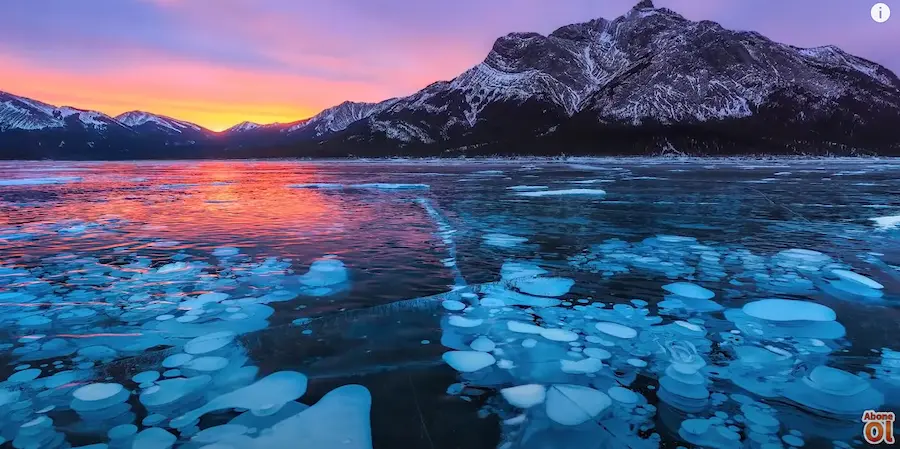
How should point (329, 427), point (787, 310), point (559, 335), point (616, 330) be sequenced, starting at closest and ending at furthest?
point (329, 427) < point (559, 335) < point (616, 330) < point (787, 310)

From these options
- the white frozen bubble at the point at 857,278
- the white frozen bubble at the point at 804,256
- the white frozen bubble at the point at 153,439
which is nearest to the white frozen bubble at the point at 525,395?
the white frozen bubble at the point at 153,439

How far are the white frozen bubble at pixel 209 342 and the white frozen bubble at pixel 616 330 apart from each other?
3.41 metres

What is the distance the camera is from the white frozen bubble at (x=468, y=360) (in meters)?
3.74

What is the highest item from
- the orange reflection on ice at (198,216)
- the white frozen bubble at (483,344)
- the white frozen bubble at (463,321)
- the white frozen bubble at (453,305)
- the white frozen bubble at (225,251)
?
the orange reflection on ice at (198,216)

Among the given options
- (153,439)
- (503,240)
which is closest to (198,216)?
(503,240)

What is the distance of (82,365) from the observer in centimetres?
371

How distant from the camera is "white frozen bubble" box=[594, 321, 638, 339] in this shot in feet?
14.2

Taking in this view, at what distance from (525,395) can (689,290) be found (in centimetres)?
335

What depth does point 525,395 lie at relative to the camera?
130 inches

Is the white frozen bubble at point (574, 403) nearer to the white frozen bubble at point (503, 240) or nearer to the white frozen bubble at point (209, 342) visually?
the white frozen bubble at point (209, 342)

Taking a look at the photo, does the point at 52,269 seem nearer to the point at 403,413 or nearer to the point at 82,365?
the point at 82,365

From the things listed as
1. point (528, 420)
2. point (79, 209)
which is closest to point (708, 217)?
point (528, 420)

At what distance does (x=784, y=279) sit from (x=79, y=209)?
58.8 ft

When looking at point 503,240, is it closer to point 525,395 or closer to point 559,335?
point 559,335
